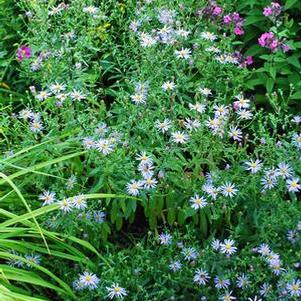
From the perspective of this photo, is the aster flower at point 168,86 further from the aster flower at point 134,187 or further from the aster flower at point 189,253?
the aster flower at point 189,253

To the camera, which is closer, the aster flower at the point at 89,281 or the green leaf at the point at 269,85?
the aster flower at the point at 89,281

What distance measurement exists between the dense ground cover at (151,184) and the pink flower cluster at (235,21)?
6.4 inches

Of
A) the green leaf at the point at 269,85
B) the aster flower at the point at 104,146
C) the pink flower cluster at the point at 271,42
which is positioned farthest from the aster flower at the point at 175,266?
the pink flower cluster at the point at 271,42

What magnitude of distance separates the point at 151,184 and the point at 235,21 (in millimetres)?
1138

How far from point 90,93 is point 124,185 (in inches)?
17.9

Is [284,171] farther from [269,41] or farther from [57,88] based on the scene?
[57,88]

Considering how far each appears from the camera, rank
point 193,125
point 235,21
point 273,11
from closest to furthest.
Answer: point 193,125, point 273,11, point 235,21

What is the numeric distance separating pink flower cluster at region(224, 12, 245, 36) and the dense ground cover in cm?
16

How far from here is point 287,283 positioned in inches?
107

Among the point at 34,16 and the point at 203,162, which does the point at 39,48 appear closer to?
the point at 34,16

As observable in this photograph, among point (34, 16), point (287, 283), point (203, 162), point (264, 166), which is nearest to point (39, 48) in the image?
point (34, 16)

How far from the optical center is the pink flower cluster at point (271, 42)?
11.1 feet

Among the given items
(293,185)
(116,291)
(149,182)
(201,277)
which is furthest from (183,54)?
(116,291)

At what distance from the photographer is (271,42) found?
3412 millimetres
